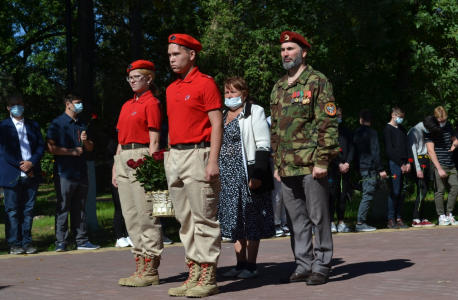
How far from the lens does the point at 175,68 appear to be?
6547 millimetres

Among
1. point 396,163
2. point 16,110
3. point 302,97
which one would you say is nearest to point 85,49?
point 16,110

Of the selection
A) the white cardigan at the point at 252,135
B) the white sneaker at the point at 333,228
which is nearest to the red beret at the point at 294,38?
the white cardigan at the point at 252,135

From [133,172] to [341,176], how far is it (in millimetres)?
5975

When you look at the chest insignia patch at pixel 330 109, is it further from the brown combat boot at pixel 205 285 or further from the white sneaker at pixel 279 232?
the white sneaker at pixel 279 232

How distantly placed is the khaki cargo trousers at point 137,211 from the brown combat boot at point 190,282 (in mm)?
600

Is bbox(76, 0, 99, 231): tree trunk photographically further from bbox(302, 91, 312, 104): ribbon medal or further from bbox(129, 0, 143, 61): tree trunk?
bbox(302, 91, 312, 104): ribbon medal

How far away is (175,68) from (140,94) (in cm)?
94

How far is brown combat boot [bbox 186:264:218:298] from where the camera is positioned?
6.23 m

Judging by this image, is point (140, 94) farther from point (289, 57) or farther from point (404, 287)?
point (404, 287)

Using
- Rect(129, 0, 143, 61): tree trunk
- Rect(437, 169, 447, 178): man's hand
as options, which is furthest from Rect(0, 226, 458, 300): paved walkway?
Rect(129, 0, 143, 61): tree trunk

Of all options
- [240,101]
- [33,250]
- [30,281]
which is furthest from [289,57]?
[33,250]

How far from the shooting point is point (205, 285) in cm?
635

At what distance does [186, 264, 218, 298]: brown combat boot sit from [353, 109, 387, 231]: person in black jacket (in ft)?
22.0

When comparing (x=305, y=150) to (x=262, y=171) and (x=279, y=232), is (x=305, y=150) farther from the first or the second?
(x=279, y=232)
